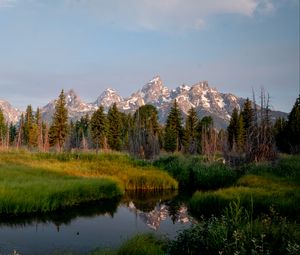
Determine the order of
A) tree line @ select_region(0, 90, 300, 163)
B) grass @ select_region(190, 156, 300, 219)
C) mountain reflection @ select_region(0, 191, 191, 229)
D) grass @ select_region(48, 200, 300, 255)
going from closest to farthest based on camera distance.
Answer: grass @ select_region(48, 200, 300, 255), mountain reflection @ select_region(0, 191, 191, 229), grass @ select_region(190, 156, 300, 219), tree line @ select_region(0, 90, 300, 163)

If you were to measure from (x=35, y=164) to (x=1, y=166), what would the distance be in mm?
2914

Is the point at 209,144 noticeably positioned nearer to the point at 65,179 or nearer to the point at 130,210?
the point at 65,179

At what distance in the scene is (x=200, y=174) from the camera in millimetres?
34031

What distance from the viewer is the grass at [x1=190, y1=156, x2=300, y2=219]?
19870 mm

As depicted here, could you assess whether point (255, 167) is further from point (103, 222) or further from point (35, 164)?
point (35, 164)

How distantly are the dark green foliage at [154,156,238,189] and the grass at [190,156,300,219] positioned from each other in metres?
3.46

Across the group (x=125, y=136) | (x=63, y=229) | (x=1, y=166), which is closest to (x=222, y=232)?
(x=63, y=229)

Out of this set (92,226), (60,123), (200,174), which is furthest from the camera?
(60,123)

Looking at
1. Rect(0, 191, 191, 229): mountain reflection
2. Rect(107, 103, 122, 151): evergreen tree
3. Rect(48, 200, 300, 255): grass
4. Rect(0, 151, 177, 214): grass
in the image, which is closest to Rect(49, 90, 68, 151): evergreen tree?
Rect(107, 103, 122, 151): evergreen tree

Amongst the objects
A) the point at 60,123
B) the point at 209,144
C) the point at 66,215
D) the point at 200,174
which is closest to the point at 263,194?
the point at 66,215

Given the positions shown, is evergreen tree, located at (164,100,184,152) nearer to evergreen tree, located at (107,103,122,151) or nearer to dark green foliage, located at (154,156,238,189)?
evergreen tree, located at (107,103,122,151)

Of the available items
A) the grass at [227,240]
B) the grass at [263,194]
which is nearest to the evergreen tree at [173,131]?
the grass at [263,194]

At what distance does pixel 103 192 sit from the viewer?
26.6 metres

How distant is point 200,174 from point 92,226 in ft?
52.4
